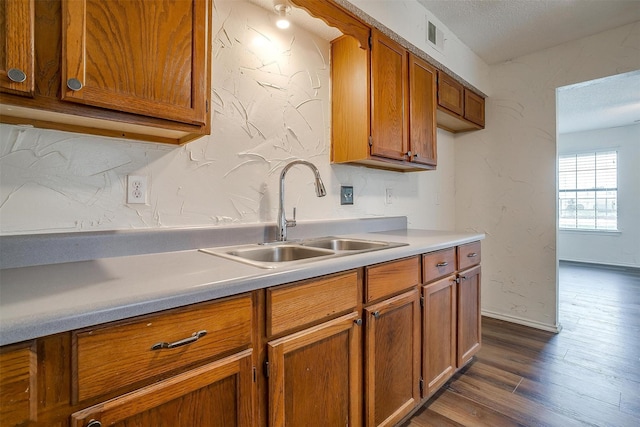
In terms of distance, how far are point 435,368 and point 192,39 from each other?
71.0 inches

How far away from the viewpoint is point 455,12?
215 cm

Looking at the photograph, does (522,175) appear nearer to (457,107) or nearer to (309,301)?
(457,107)

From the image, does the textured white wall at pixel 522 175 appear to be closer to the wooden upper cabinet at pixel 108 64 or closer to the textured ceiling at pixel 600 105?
the textured ceiling at pixel 600 105

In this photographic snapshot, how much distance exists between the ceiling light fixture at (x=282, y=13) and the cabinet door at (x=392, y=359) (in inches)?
55.4

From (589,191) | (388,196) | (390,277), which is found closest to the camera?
(390,277)

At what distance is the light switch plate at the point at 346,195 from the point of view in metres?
2.00

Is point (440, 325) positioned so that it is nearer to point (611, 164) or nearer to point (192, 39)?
point (192, 39)

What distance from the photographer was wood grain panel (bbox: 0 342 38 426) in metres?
0.54

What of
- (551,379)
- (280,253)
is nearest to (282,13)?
(280,253)

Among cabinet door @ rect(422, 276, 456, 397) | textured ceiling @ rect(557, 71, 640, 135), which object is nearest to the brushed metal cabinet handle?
cabinet door @ rect(422, 276, 456, 397)

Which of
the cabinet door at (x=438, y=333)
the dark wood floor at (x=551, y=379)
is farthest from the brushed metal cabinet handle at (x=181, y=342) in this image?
the dark wood floor at (x=551, y=379)

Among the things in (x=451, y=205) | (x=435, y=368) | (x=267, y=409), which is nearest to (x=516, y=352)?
(x=435, y=368)

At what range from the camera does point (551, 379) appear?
75.4 inches

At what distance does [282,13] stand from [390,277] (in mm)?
1324
